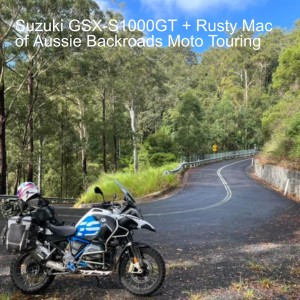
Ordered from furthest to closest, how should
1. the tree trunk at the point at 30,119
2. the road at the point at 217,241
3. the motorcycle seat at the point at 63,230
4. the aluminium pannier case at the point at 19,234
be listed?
the tree trunk at the point at 30,119
the road at the point at 217,241
the motorcycle seat at the point at 63,230
the aluminium pannier case at the point at 19,234

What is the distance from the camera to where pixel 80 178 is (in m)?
51.9

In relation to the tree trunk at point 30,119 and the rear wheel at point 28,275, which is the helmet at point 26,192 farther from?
the tree trunk at point 30,119

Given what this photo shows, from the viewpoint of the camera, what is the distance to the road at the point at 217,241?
6.11m

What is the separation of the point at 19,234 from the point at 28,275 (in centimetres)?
75

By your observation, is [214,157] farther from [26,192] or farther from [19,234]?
[19,234]

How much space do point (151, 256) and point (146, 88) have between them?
154 ft

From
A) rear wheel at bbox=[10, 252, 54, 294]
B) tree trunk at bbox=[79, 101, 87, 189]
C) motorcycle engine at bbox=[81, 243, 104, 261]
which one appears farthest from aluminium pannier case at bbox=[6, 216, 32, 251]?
A: tree trunk at bbox=[79, 101, 87, 189]

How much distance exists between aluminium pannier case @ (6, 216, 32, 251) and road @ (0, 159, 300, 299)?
0.89 metres

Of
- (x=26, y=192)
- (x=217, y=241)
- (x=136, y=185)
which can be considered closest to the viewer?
(x=26, y=192)

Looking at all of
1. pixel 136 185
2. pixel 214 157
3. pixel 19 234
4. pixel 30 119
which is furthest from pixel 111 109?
pixel 19 234

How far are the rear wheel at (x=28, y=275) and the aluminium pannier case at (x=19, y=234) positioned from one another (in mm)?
322

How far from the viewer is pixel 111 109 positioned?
162 feet

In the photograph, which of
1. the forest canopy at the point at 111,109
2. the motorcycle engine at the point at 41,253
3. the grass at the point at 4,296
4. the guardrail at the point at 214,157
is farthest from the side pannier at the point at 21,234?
the guardrail at the point at 214,157

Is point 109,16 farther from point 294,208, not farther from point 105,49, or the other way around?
point 294,208
